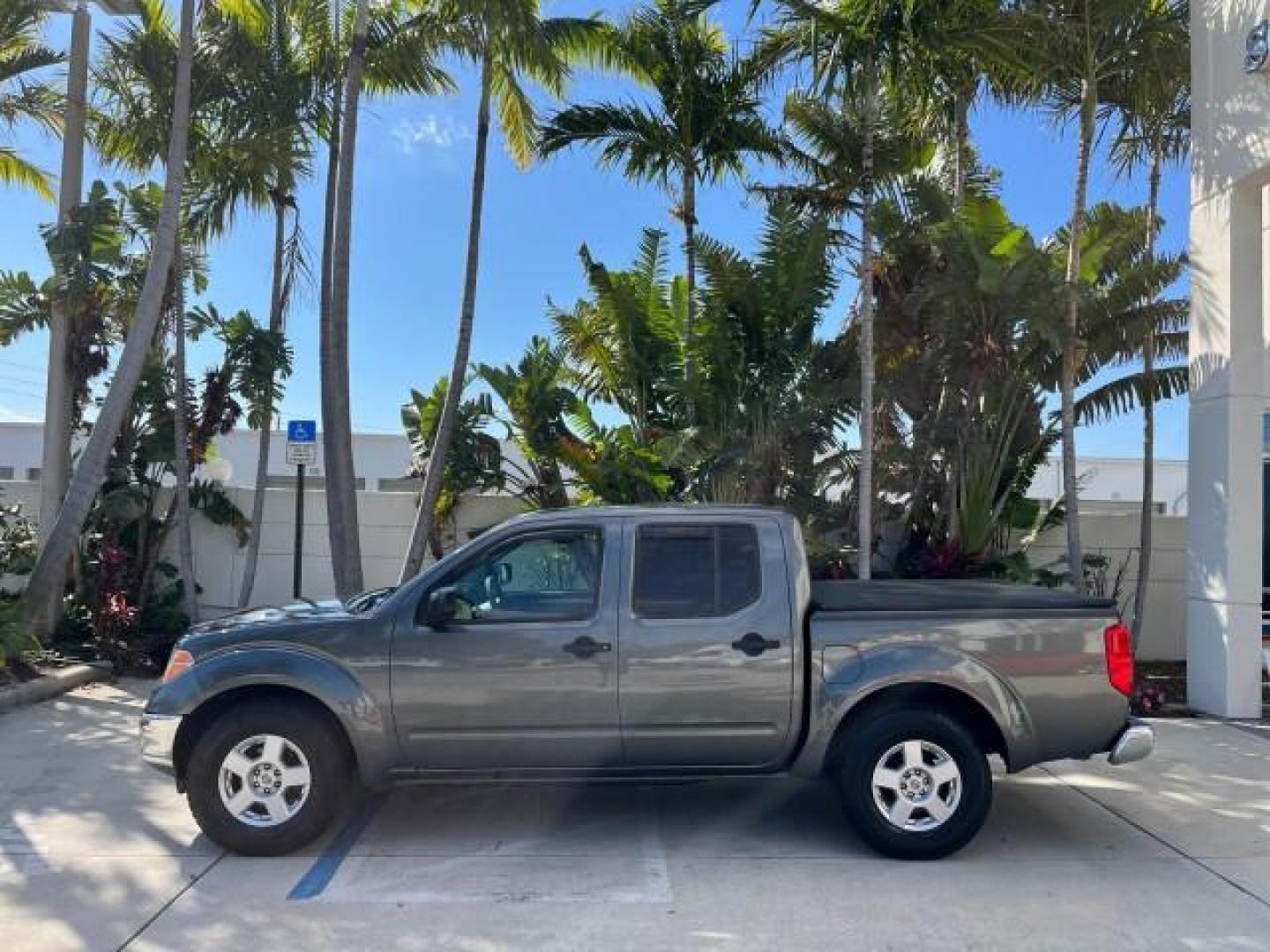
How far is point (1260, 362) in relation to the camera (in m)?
9.09

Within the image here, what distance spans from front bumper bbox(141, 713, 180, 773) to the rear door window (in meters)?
2.45

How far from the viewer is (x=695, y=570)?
5.59m

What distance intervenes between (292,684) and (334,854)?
94 cm

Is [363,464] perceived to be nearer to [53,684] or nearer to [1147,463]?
[53,684]

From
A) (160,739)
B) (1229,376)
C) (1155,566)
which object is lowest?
(160,739)

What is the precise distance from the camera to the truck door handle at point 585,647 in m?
5.38

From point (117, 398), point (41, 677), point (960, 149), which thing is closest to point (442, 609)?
point (41, 677)

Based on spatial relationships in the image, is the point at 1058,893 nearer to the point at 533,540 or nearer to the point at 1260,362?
the point at 533,540

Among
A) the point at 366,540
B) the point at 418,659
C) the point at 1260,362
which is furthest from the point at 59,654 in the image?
the point at 1260,362

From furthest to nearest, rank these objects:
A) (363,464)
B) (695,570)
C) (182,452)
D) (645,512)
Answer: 1. (363,464)
2. (182,452)
3. (645,512)
4. (695,570)

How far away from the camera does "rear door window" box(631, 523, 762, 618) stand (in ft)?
18.1

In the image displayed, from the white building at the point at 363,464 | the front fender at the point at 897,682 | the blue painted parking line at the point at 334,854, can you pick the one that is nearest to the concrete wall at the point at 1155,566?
the front fender at the point at 897,682

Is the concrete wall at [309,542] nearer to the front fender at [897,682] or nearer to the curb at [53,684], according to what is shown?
the curb at [53,684]

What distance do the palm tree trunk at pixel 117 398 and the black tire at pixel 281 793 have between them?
237 inches
